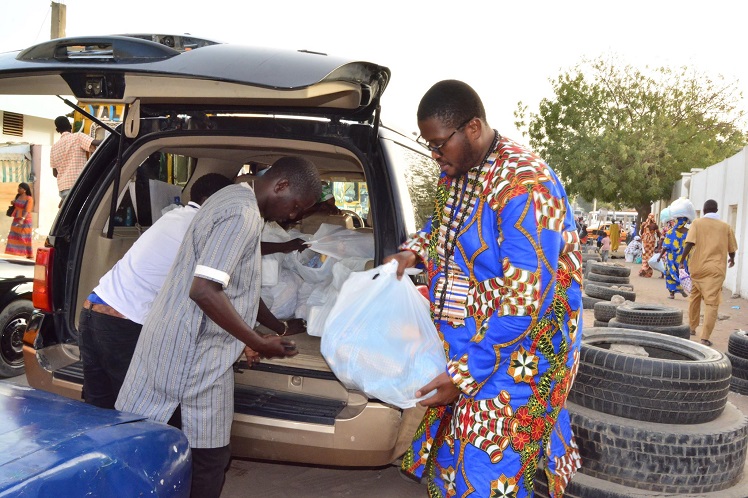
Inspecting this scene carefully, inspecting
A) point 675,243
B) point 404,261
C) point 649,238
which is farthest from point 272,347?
point 649,238

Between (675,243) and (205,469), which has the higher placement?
Answer: (675,243)

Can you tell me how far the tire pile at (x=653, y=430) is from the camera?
2.88 m

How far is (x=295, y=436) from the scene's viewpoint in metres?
2.82

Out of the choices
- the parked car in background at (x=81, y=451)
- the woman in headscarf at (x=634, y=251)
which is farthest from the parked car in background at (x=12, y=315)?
the woman in headscarf at (x=634, y=251)

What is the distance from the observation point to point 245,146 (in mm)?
3461

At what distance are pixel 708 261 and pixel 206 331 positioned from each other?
28.4 ft

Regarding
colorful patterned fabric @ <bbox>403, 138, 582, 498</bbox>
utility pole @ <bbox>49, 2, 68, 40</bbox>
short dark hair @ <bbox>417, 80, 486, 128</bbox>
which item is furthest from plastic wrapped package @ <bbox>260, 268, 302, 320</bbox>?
utility pole @ <bbox>49, 2, 68, 40</bbox>

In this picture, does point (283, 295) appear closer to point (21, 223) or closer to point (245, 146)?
point (245, 146)

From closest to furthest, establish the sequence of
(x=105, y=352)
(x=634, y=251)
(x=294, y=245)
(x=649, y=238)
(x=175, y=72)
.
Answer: (x=175, y=72) < (x=105, y=352) < (x=294, y=245) < (x=649, y=238) < (x=634, y=251)

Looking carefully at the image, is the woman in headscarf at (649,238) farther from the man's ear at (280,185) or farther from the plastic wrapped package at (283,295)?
the man's ear at (280,185)

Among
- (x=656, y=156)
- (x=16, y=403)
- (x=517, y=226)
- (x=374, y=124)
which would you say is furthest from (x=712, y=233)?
(x=656, y=156)

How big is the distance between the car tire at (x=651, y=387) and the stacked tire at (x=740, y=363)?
3542 mm

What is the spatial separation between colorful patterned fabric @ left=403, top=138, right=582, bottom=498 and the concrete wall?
47.2ft

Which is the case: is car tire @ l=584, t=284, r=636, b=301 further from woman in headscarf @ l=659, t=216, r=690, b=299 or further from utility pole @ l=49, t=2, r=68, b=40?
utility pole @ l=49, t=2, r=68, b=40
